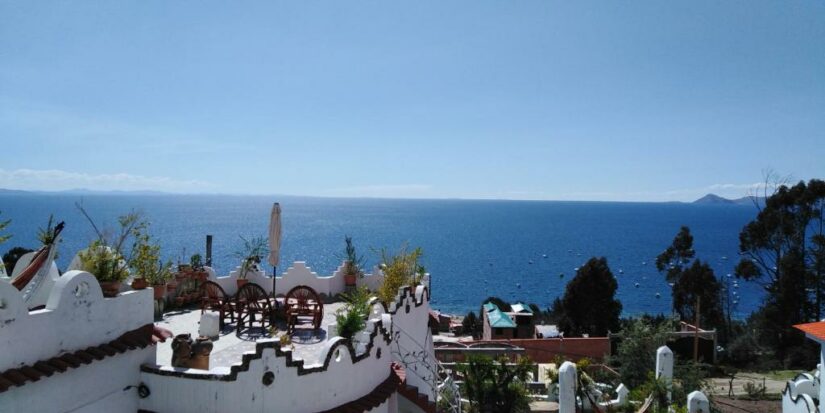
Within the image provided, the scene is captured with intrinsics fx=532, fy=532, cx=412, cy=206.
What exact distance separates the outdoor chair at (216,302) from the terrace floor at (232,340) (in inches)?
10.2

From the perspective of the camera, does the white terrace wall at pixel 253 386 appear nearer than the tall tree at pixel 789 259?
Yes

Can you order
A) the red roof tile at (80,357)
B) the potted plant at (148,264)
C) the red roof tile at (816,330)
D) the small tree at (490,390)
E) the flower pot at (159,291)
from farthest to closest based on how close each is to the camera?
the small tree at (490,390)
the red roof tile at (816,330)
the flower pot at (159,291)
the potted plant at (148,264)
the red roof tile at (80,357)

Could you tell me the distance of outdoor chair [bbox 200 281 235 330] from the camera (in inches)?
471

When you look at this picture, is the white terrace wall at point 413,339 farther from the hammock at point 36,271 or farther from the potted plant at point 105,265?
the hammock at point 36,271

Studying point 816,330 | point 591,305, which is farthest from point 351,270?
point 591,305

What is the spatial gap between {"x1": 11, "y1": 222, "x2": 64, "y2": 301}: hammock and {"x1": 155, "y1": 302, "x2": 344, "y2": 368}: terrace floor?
7.20 ft

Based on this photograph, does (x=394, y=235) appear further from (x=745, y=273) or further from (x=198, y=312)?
(x=198, y=312)

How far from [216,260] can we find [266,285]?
80.9m

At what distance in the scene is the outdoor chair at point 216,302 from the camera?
11953 mm

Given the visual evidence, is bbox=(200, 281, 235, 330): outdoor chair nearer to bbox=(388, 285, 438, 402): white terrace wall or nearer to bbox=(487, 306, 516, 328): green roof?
bbox=(388, 285, 438, 402): white terrace wall

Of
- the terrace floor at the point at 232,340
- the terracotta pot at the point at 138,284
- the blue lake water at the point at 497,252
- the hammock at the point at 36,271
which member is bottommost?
the blue lake water at the point at 497,252

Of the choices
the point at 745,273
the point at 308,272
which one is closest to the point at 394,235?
the point at 745,273

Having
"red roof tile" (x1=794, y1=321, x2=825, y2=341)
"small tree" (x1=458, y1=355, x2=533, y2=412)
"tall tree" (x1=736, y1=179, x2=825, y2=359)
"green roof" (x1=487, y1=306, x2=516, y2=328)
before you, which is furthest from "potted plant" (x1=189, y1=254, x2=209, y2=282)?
"tall tree" (x1=736, y1=179, x2=825, y2=359)

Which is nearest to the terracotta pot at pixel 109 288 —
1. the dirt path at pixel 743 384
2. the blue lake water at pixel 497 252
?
the dirt path at pixel 743 384
